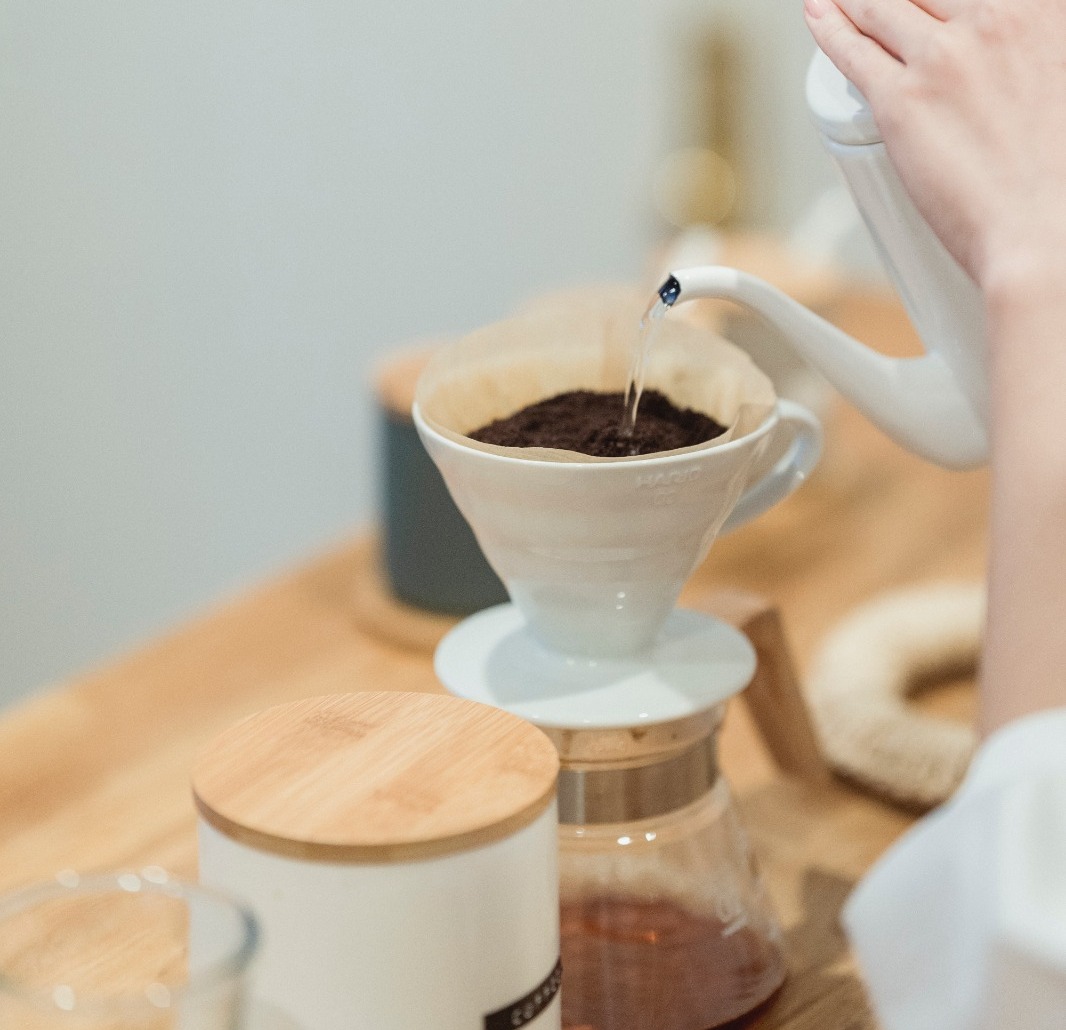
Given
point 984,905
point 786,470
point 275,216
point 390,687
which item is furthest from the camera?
point 275,216

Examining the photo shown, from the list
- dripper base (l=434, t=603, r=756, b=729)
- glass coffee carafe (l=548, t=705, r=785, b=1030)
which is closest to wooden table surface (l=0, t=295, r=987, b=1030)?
glass coffee carafe (l=548, t=705, r=785, b=1030)

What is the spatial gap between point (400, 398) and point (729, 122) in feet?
4.18

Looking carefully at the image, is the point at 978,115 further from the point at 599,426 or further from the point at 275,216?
the point at 275,216

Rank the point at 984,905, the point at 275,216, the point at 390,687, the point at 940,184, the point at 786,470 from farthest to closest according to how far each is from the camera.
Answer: the point at 275,216 < the point at 390,687 < the point at 786,470 < the point at 940,184 < the point at 984,905

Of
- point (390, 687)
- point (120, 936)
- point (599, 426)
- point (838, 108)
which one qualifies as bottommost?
point (390, 687)

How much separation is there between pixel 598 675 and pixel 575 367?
132 millimetres

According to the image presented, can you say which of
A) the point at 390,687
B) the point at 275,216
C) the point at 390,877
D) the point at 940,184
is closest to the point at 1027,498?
the point at 940,184

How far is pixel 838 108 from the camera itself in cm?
56

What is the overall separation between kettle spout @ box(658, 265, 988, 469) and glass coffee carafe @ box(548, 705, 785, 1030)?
135mm

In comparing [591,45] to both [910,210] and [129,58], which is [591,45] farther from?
[910,210]

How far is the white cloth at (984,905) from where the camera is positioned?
1.25 ft

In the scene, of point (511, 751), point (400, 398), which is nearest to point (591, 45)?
point (400, 398)

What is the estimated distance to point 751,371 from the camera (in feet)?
1.92

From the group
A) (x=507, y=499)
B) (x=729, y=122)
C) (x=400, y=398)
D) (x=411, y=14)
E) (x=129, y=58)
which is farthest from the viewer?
(x=729, y=122)
